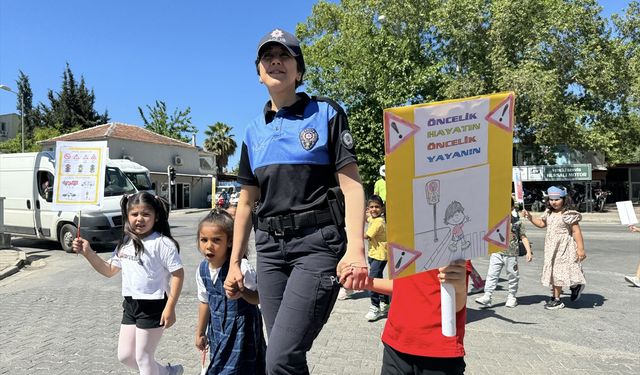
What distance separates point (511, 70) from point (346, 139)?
92.5 ft

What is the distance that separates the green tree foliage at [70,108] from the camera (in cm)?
4888

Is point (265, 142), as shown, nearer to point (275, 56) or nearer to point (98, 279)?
point (275, 56)

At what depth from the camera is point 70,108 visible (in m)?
49.2

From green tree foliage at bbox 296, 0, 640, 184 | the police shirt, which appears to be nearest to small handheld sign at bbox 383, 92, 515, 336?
the police shirt

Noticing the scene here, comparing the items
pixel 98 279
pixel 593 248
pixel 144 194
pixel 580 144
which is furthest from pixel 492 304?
pixel 580 144

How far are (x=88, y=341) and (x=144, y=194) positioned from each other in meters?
2.42

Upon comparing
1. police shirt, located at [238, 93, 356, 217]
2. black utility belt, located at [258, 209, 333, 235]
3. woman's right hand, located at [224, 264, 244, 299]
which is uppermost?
police shirt, located at [238, 93, 356, 217]

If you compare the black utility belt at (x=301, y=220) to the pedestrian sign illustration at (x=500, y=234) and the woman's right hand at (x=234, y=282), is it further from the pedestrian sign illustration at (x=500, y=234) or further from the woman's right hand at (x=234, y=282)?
the pedestrian sign illustration at (x=500, y=234)

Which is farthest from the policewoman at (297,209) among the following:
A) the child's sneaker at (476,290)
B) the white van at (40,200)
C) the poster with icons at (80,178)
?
the white van at (40,200)

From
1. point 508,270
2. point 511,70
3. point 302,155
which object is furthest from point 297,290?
point 511,70

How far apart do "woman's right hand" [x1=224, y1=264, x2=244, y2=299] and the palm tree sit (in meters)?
52.3

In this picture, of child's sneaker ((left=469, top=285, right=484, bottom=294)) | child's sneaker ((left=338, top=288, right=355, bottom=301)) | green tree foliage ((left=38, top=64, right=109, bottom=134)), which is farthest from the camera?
Result: green tree foliage ((left=38, top=64, right=109, bottom=134))

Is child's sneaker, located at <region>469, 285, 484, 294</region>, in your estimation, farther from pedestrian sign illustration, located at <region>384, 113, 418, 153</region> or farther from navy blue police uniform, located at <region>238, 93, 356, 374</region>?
pedestrian sign illustration, located at <region>384, 113, 418, 153</region>

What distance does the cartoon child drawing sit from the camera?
1.96m
